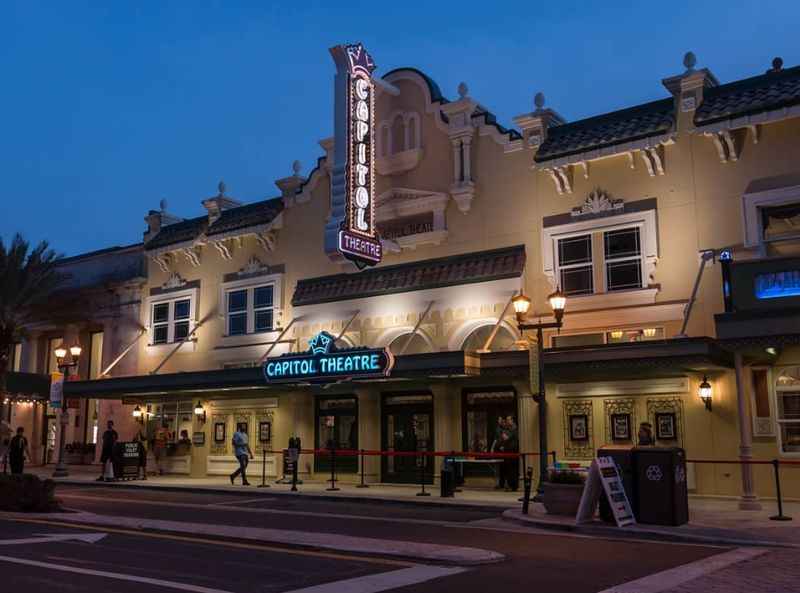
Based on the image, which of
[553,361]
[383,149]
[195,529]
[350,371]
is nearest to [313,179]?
[383,149]

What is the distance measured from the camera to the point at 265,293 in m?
30.0

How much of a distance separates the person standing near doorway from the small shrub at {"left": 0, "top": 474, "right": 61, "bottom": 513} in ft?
48.3

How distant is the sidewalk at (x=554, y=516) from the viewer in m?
13.5

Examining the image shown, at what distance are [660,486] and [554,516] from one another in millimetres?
2158

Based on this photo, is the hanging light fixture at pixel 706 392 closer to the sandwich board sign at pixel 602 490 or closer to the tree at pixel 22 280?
the sandwich board sign at pixel 602 490

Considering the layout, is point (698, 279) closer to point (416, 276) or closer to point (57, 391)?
point (416, 276)

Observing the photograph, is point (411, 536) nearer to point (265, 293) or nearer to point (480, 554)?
point (480, 554)

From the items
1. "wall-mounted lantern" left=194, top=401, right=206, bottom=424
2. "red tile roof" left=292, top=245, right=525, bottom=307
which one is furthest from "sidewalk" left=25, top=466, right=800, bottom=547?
"red tile roof" left=292, top=245, right=525, bottom=307

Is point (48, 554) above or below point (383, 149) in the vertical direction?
below

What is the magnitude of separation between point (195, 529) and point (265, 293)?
54.7ft

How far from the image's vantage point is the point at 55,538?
42.3ft

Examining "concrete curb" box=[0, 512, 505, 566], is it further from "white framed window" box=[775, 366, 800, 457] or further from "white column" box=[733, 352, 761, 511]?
"white framed window" box=[775, 366, 800, 457]

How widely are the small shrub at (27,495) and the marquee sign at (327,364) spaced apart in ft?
27.5

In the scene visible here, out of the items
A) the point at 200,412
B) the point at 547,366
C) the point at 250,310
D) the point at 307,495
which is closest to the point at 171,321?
the point at 200,412
